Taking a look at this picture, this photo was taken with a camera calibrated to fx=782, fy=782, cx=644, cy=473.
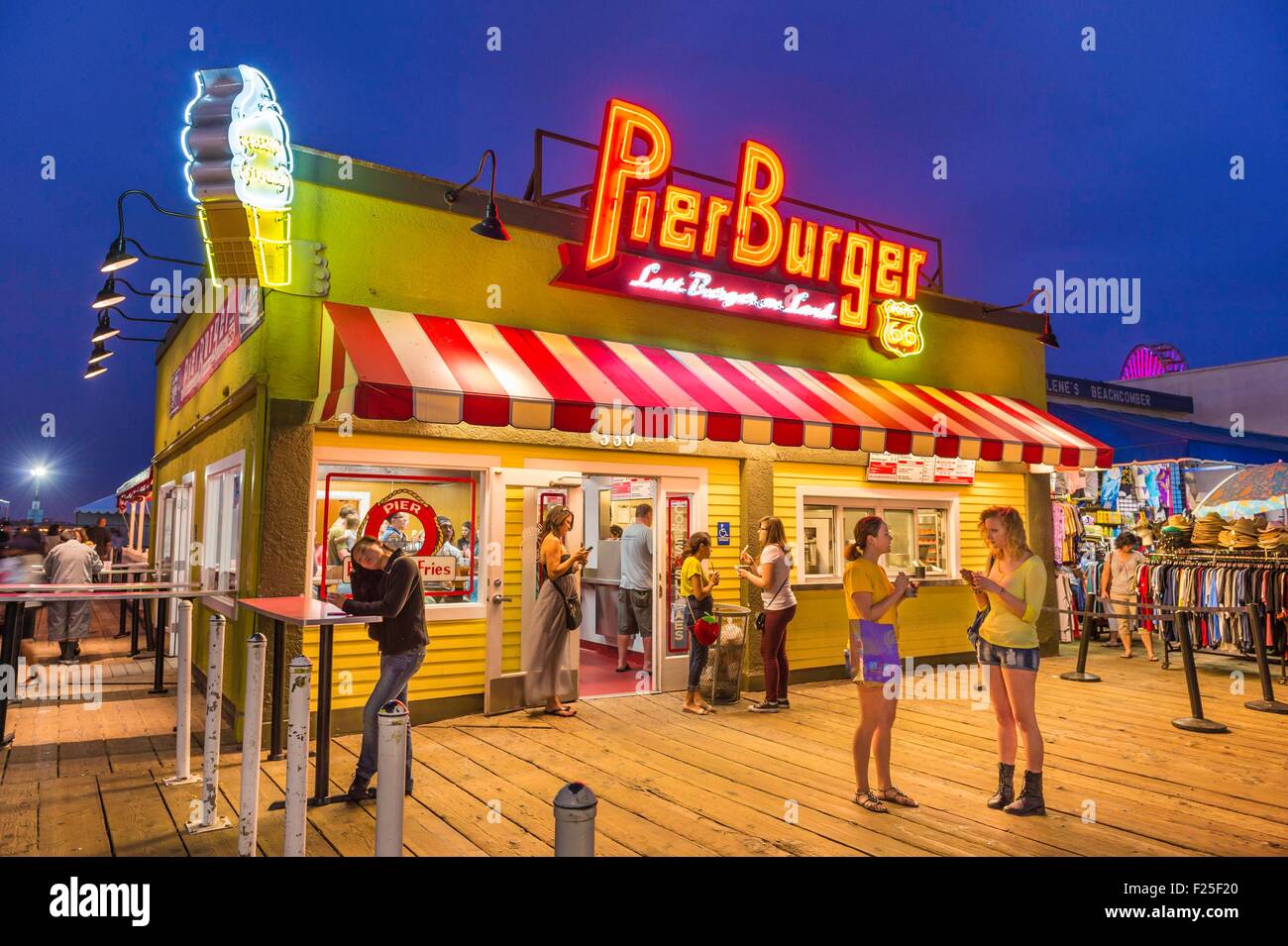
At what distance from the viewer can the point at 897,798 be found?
5.07 meters

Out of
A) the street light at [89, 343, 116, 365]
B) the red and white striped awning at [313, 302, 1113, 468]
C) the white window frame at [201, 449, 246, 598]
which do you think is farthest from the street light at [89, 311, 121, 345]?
the red and white striped awning at [313, 302, 1113, 468]

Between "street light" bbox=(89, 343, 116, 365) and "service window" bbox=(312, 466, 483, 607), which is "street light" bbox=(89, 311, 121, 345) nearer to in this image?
"street light" bbox=(89, 343, 116, 365)

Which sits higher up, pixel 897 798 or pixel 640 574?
pixel 640 574

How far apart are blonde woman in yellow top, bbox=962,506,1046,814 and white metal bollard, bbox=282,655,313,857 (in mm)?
3810

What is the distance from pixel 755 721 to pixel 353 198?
6.22 metres

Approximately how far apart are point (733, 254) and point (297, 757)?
711 cm

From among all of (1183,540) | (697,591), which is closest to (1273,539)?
(1183,540)

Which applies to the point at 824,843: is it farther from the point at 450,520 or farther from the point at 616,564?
the point at 616,564

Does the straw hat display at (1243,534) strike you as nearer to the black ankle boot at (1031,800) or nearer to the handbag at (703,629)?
the handbag at (703,629)

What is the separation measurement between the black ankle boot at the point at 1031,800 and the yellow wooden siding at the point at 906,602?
4473 millimetres

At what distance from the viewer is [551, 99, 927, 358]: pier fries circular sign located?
8070 millimetres

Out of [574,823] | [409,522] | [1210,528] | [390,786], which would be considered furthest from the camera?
[1210,528]

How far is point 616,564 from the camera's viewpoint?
1126cm

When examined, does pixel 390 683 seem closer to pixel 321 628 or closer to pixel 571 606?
pixel 321 628
